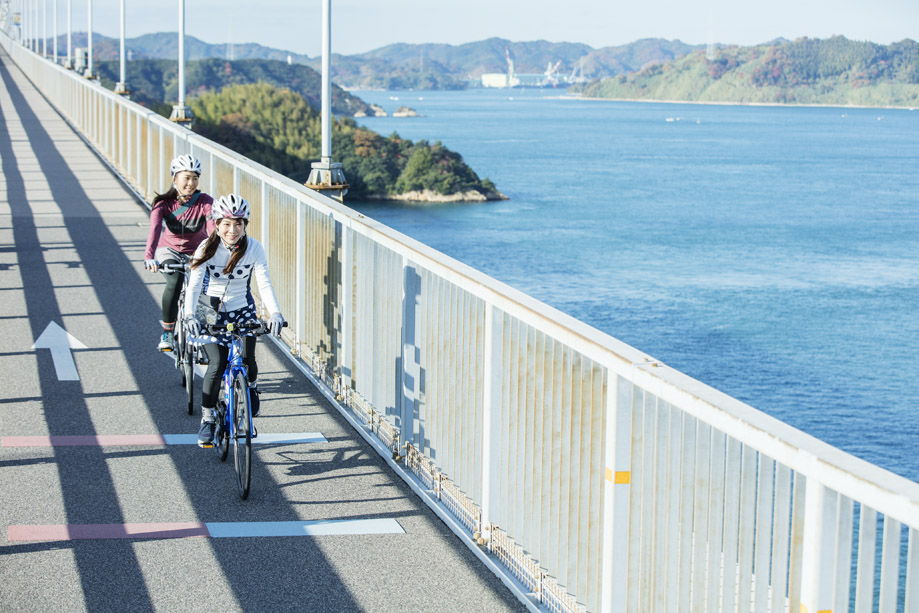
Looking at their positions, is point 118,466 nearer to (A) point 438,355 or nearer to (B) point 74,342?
(A) point 438,355

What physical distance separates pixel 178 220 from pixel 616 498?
188 inches

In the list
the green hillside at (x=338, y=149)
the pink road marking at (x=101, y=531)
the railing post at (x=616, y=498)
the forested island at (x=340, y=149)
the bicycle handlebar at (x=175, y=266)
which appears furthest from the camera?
the green hillside at (x=338, y=149)

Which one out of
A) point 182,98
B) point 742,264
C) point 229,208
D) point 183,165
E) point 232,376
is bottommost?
point 742,264

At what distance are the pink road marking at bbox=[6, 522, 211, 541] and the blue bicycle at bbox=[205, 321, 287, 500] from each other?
44 cm

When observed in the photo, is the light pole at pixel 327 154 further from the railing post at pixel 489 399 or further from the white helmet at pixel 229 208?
the railing post at pixel 489 399

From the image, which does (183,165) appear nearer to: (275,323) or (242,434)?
(275,323)

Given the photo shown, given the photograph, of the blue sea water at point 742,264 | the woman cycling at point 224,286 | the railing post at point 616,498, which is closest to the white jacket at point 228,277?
the woman cycling at point 224,286

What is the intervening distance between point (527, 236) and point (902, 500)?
116 meters

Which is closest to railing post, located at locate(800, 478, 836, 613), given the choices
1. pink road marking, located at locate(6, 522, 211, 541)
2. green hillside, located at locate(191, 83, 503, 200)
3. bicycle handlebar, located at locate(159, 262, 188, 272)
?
pink road marking, located at locate(6, 522, 211, 541)

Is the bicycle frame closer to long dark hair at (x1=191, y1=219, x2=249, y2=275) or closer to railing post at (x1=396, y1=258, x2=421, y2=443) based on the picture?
long dark hair at (x1=191, y1=219, x2=249, y2=275)

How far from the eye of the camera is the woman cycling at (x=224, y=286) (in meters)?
6.23

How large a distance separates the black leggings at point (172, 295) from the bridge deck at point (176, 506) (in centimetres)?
43

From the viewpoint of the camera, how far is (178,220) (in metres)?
7.88

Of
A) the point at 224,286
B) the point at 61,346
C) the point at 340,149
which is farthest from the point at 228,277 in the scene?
the point at 340,149
